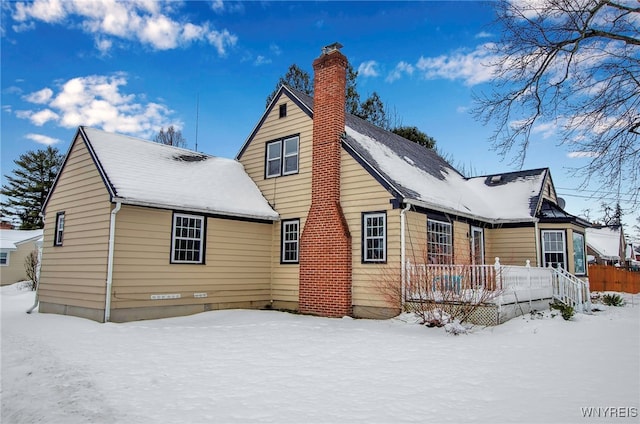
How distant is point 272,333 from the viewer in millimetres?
9875

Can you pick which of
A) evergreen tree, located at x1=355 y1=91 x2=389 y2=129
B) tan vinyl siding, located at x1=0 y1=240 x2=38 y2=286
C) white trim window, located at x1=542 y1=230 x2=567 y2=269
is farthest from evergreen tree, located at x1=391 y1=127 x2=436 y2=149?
tan vinyl siding, located at x1=0 y1=240 x2=38 y2=286

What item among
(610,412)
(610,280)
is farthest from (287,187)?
(610,280)

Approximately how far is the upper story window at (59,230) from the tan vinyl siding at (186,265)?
3.78 m

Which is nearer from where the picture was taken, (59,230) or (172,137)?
(59,230)

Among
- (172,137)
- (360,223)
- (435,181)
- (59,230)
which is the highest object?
(172,137)

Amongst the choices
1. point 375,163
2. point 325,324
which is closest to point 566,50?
point 375,163

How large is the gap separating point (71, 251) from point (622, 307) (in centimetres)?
1912

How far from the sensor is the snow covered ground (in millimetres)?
4758

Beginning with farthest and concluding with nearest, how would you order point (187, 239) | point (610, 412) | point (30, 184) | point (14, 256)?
point (30, 184)
point (14, 256)
point (187, 239)
point (610, 412)

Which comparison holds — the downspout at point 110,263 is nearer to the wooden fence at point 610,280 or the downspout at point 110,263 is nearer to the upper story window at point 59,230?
the upper story window at point 59,230

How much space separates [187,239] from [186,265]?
75 centimetres

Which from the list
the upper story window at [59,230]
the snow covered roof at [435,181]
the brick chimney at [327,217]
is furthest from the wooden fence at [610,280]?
the upper story window at [59,230]

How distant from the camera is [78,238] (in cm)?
1249

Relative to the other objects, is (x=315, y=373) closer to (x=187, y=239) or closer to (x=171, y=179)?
(x=187, y=239)
